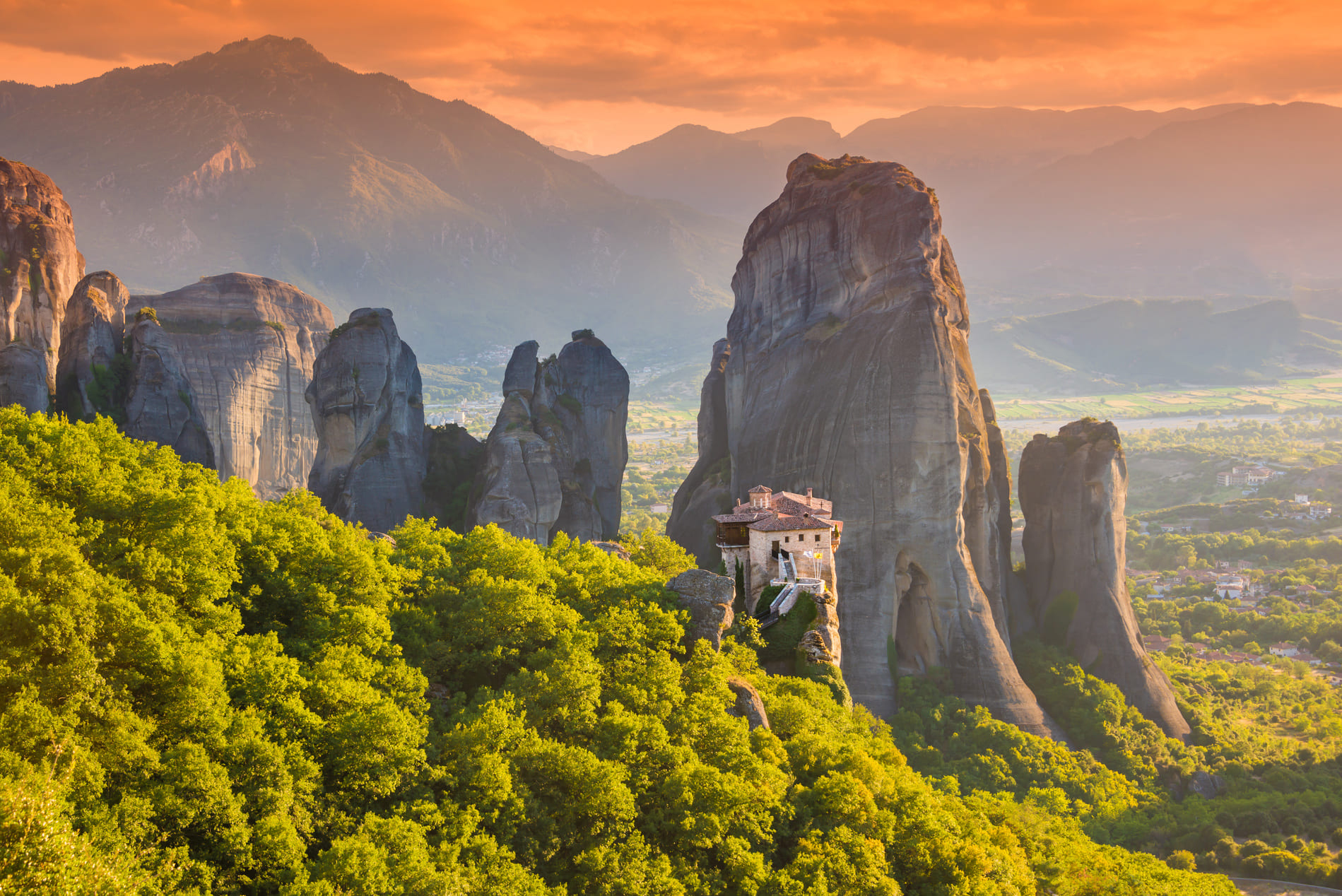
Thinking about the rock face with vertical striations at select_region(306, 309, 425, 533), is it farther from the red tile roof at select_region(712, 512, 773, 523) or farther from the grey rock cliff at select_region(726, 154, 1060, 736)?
the red tile roof at select_region(712, 512, 773, 523)

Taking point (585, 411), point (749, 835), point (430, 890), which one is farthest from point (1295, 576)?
point (430, 890)

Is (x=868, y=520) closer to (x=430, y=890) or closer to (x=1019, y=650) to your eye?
(x=1019, y=650)

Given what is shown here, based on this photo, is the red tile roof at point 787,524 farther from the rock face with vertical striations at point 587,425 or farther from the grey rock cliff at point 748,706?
the rock face with vertical striations at point 587,425

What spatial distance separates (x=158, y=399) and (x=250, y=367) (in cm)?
2809

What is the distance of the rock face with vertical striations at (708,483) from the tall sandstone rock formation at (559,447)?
7066 millimetres

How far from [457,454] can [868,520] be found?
38.5 meters

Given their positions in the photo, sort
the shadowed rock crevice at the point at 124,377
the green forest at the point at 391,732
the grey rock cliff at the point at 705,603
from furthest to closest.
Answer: the shadowed rock crevice at the point at 124,377
the grey rock cliff at the point at 705,603
the green forest at the point at 391,732

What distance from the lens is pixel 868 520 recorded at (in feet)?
227

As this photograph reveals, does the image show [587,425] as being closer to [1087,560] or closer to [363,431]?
[363,431]

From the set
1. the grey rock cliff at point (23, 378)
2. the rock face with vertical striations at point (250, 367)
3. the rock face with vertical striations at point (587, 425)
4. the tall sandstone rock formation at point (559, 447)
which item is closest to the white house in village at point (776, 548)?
the tall sandstone rock formation at point (559, 447)

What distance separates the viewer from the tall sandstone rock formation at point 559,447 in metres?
77.1

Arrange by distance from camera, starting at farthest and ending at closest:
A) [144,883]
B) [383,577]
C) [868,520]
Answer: [868,520], [383,577], [144,883]

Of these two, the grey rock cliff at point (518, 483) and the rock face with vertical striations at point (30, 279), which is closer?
the rock face with vertical striations at point (30, 279)

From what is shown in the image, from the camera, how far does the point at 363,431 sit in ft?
262
